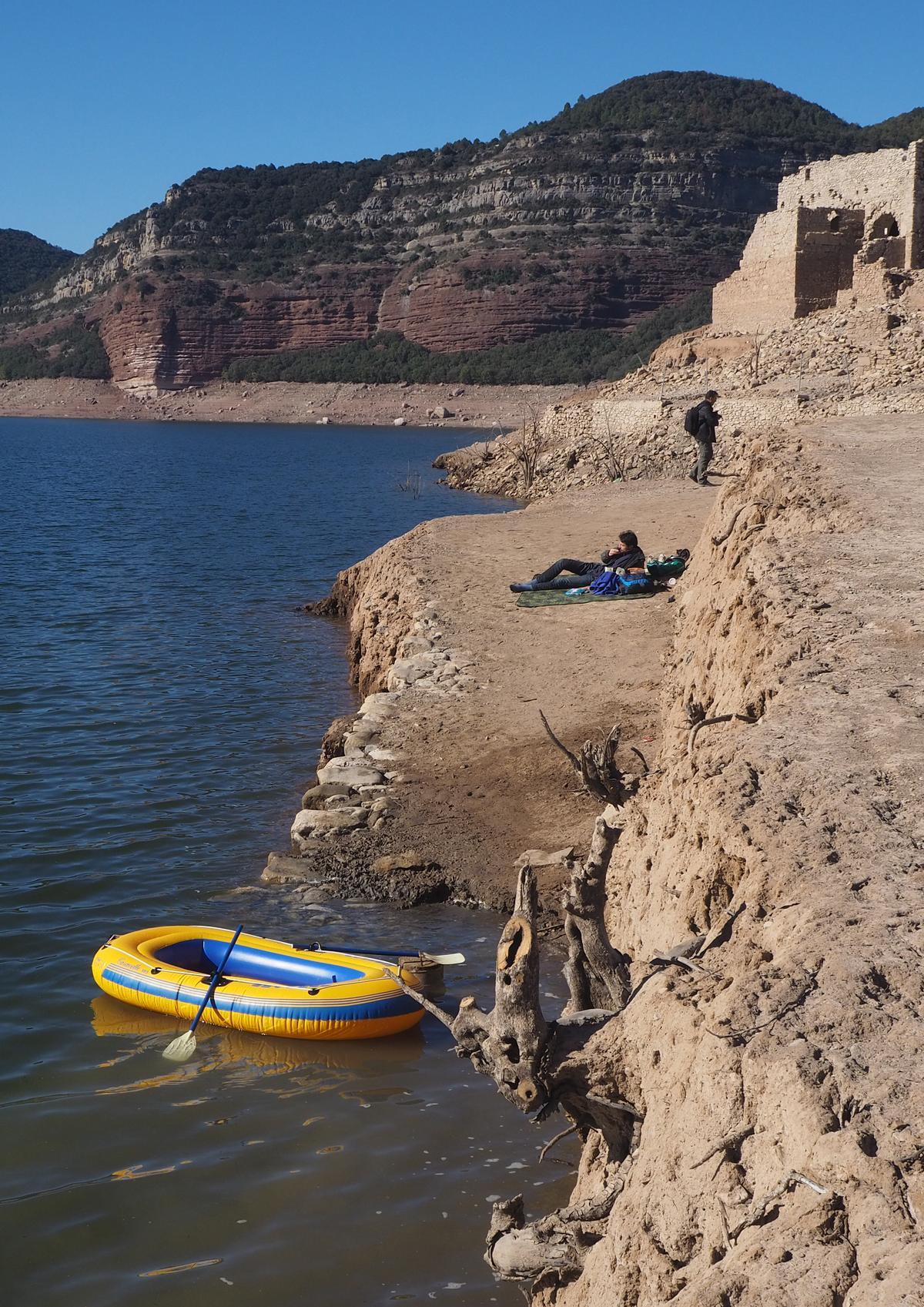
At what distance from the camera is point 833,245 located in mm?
36281

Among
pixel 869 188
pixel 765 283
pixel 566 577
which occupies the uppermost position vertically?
pixel 869 188

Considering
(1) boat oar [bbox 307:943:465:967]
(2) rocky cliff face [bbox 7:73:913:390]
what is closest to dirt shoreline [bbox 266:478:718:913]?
(1) boat oar [bbox 307:943:465:967]

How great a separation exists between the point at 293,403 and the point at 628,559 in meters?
99.0

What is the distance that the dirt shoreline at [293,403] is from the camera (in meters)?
98.9

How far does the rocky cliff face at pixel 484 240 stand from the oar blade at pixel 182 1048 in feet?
364

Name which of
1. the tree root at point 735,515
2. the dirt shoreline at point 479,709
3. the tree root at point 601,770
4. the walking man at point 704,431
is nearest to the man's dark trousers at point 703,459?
the walking man at point 704,431

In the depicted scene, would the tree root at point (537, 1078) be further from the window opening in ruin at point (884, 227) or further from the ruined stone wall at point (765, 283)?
the window opening in ruin at point (884, 227)

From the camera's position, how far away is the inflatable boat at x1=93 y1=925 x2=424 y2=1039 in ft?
23.3

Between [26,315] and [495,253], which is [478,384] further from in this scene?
[26,315]

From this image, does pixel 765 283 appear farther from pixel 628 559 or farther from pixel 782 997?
pixel 782 997

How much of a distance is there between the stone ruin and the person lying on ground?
20.7m

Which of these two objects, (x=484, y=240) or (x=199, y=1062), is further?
(x=484, y=240)

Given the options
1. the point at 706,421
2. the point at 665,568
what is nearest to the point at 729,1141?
the point at 665,568

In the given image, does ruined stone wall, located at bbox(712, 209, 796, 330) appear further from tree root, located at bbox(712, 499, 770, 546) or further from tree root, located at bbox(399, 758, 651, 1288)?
tree root, located at bbox(399, 758, 651, 1288)
